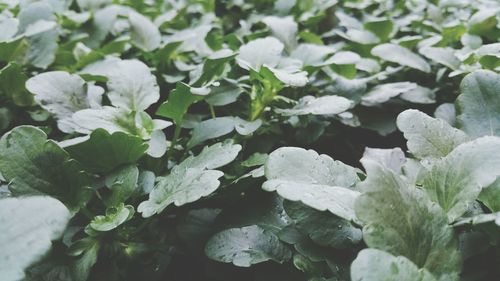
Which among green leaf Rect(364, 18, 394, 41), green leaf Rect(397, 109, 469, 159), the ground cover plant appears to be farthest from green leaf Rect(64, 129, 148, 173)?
green leaf Rect(364, 18, 394, 41)

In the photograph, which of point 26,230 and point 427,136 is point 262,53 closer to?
point 427,136

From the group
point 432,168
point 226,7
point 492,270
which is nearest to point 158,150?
point 432,168

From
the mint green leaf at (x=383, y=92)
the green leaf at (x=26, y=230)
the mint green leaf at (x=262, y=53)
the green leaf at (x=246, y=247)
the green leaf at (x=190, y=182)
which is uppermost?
the green leaf at (x=26, y=230)

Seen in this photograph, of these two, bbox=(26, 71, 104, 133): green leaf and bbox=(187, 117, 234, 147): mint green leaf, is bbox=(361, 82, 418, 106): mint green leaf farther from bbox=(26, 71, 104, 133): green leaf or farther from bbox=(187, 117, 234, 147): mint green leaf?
bbox=(26, 71, 104, 133): green leaf

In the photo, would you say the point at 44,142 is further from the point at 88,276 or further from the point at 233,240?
the point at 233,240

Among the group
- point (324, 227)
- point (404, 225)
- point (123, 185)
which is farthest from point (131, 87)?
point (404, 225)

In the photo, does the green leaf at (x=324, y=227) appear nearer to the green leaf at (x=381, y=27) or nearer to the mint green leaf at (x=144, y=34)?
the mint green leaf at (x=144, y=34)

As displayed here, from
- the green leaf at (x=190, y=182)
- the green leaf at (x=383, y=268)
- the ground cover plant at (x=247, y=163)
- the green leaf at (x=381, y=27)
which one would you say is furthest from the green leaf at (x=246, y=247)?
the green leaf at (x=381, y=27)
